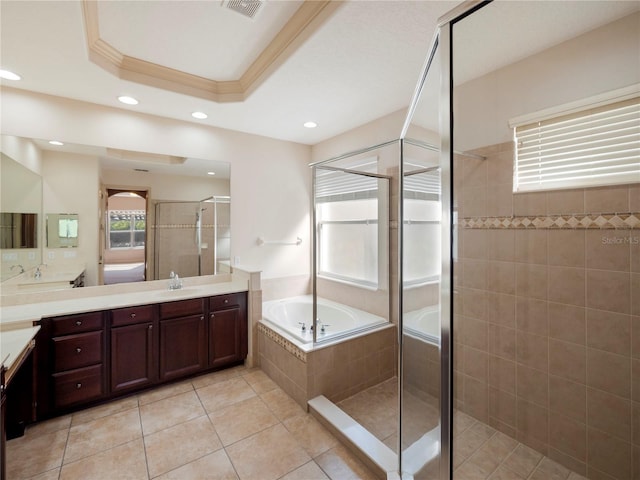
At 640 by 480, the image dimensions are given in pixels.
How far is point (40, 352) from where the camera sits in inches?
78.5

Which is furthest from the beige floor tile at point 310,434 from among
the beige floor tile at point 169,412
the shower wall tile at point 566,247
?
the shower wall tile at point 566,247

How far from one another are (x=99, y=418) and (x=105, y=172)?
1.98m

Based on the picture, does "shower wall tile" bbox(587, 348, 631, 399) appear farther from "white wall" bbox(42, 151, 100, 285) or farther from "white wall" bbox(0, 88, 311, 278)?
"white wall" bbox(42, 151, 100, 285)

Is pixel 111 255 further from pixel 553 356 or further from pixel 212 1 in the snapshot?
pixel 553 356

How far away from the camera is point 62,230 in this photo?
7.88ft

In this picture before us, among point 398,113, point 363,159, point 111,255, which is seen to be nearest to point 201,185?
point 111,255

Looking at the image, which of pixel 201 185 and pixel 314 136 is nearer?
pixel 201 185

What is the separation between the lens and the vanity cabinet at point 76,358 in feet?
6.74

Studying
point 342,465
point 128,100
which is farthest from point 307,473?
point 128,100

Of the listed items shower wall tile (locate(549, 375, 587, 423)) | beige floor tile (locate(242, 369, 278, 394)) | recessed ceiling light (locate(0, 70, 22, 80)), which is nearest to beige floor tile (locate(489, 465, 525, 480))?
shower wall tile (locate(549, 375, 587, 423))

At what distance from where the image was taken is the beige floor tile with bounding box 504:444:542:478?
1563 mm

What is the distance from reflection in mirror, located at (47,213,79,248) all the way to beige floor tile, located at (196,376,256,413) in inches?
64.9

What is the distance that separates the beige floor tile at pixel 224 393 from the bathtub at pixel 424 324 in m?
1.51

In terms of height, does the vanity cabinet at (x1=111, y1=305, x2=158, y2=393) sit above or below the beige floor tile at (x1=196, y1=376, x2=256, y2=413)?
above
